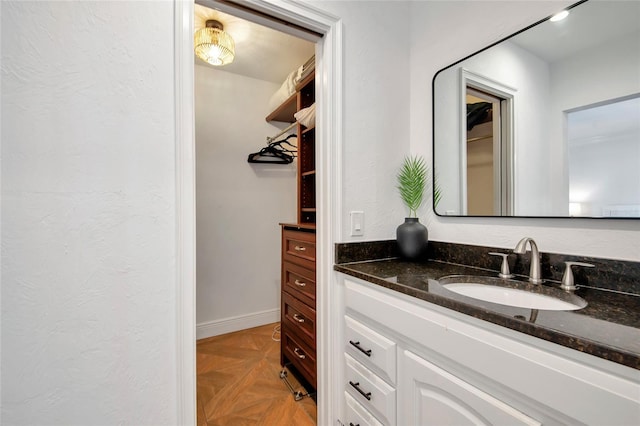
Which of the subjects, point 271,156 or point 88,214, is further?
point 271,156

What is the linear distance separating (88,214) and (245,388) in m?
1.45

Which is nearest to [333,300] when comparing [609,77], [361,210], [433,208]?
[361,210]

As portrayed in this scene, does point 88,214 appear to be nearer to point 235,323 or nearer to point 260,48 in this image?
point 260,48

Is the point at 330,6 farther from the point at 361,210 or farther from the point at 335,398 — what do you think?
the point at 335,398

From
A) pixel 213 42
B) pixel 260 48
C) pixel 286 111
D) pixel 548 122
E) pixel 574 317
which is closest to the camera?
pixel 574 317

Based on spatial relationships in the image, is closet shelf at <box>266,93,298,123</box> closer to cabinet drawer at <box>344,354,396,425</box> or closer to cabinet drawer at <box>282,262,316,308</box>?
cabinet drawer at <box>282,262,316,308</box>

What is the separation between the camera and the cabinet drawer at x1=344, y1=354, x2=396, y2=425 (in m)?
1.02

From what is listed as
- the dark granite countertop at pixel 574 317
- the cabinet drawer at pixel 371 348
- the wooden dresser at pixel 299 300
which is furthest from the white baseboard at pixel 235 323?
the dark granite countertop at pixel 574 317

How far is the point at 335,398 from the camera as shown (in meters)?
1.34

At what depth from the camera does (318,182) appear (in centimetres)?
138

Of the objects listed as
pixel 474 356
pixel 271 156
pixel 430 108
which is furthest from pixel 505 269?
pixel 271 156

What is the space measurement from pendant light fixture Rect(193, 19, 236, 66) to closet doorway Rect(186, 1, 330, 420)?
35 centimetres

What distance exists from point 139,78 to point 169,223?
0.50 m

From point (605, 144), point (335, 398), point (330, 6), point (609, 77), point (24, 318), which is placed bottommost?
point (335, 398)
